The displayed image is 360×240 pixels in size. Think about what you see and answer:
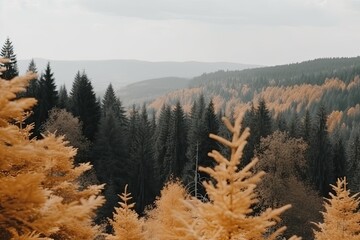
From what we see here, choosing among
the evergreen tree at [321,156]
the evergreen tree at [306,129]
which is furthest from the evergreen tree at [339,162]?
the evergreen tree at [306,129]

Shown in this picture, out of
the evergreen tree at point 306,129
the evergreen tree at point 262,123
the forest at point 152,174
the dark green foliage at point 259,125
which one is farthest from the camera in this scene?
the evergreen tree at point 306,129

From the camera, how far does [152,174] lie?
64.8m

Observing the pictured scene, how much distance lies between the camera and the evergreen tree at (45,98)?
56688 millimetres

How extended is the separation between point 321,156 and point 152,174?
28.5 metres

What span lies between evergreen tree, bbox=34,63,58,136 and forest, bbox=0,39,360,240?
134mm

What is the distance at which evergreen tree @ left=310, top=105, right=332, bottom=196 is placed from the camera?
7462cm

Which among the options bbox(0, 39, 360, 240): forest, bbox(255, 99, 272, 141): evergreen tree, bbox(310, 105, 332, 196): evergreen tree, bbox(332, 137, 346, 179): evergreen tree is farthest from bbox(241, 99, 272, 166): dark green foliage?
bbox(332, 137, 346, 179): evergreen tree

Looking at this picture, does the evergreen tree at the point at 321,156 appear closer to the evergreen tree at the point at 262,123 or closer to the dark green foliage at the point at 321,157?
the dark green foliage at the point at 321,157

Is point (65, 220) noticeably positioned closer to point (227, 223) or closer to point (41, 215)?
point (41, 215)

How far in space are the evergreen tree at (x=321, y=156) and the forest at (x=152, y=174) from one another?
161 mm

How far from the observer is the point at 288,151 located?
4881 centimetres

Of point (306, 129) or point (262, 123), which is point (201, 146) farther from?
point (306, 129)

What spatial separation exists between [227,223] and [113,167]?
173ft

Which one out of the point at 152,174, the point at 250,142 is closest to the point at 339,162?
the point at 250,142
